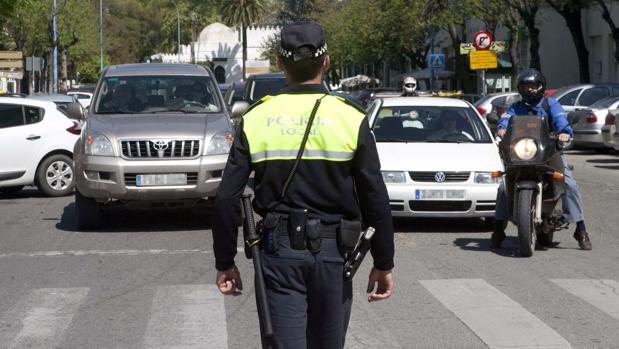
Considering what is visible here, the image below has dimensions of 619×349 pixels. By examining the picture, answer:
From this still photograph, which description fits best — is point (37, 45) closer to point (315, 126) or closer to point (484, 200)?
point (484, 200)

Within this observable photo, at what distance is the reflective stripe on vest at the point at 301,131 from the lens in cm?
431

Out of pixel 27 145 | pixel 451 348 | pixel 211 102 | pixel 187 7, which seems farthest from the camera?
pixel 187 7

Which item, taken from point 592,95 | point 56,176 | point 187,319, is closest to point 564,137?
point 187,319

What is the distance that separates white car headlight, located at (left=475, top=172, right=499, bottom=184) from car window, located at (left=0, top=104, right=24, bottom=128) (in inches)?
309

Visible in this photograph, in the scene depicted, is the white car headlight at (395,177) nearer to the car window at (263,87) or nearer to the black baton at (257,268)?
the black baton at (257,268)

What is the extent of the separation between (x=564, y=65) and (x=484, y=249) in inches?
1504

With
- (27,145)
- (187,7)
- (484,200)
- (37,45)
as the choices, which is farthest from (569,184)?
(187,7)

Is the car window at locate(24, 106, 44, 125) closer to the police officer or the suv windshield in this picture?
the suv windshield

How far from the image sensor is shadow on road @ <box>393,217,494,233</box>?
1248cm

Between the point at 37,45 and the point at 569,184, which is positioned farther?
the point at 37,45

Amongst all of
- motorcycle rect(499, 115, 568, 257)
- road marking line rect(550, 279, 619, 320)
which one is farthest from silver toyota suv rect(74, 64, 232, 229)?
road marking line rect(550, 279, 619, 320)

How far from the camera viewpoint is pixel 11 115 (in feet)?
55.3

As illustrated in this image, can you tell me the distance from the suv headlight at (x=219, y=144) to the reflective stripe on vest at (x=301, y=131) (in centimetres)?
794

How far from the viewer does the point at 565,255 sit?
10.5 m
